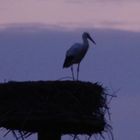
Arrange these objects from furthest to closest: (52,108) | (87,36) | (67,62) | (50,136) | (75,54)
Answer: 1. (87,36)
2. (67,62)
3. (75,54)
4. (52,108)
5. (50,136)

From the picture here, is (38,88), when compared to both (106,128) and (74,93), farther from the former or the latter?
(106,128)

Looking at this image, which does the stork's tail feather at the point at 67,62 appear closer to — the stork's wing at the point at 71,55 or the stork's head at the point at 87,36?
the stork's wing at the point at 71,55

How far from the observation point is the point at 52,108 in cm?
681

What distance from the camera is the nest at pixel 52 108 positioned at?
6551 millimetres

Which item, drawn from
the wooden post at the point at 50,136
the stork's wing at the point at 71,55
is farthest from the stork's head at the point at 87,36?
the wooden post at the point at 50,136

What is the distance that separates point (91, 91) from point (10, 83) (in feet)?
4.79

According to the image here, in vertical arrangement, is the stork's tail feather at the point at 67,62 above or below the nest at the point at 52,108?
above

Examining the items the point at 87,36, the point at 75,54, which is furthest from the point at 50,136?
the point at 87,36

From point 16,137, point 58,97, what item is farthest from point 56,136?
point 58,97

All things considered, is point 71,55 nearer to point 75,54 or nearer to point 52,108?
point 75,54

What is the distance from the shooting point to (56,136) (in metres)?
6.45

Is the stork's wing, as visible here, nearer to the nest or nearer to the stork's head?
the stork's head

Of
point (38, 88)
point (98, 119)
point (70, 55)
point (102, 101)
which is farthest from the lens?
point (70, 55)

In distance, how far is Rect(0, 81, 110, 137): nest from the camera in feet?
21.5
